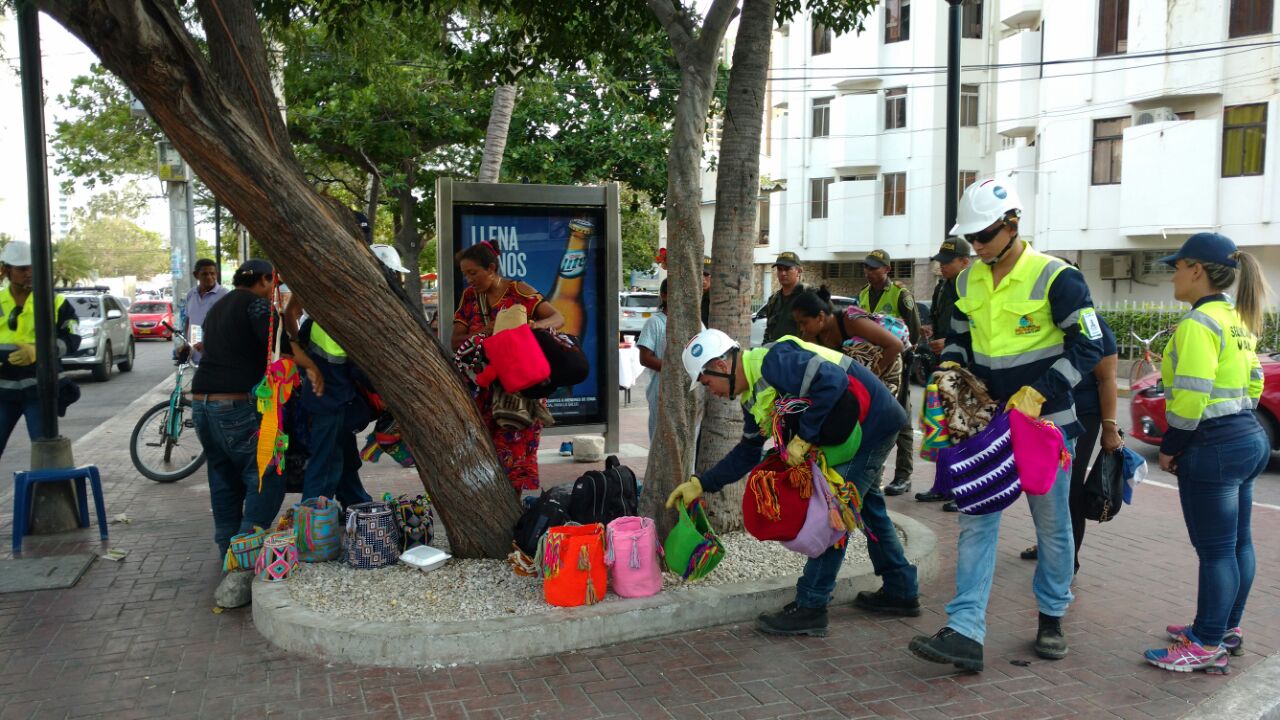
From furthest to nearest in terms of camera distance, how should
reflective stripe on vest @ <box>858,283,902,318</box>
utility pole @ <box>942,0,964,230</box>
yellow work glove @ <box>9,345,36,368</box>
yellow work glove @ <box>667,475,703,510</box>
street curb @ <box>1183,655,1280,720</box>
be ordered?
utility pole @ <box>942,0,964,230</box> → reflective stripe on vest @ <box>858,283,902,318</box> → yellow work glove @ <box>9,345,36,368</box> → yellow work glove @ <box>667,475,703,510</box> → street curb @ <box>1183,655,1280,720</box>

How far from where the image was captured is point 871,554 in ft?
16.2

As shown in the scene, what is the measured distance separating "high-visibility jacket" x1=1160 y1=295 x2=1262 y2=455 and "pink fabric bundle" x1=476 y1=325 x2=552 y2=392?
3.01m

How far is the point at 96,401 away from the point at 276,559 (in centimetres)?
1268

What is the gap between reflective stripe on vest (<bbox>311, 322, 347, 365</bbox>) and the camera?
5.74m

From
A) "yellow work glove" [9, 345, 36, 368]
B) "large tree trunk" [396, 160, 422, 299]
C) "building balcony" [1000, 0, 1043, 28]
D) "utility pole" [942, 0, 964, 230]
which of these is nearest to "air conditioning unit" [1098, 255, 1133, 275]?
"building balcony" [1000, 0, 1043, 28]

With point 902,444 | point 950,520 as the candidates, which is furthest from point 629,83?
A: point 950,520

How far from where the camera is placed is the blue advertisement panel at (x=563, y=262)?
26.6 ft

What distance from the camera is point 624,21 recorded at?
24.8ft

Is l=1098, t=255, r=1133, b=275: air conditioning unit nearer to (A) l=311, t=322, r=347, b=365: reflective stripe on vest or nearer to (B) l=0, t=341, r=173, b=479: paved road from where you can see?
(B) l=0, t=341, r=173, b=479: paved road

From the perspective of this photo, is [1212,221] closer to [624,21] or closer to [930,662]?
[624,21]

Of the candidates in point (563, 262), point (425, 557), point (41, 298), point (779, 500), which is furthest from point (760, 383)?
point (41, 298)

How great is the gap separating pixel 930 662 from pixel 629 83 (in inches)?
431

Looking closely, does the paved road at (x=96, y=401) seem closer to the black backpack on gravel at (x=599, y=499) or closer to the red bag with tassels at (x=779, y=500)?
the black backpack on gravel at (x=599, y=499)

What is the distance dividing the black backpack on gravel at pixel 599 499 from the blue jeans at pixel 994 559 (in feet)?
6.08
